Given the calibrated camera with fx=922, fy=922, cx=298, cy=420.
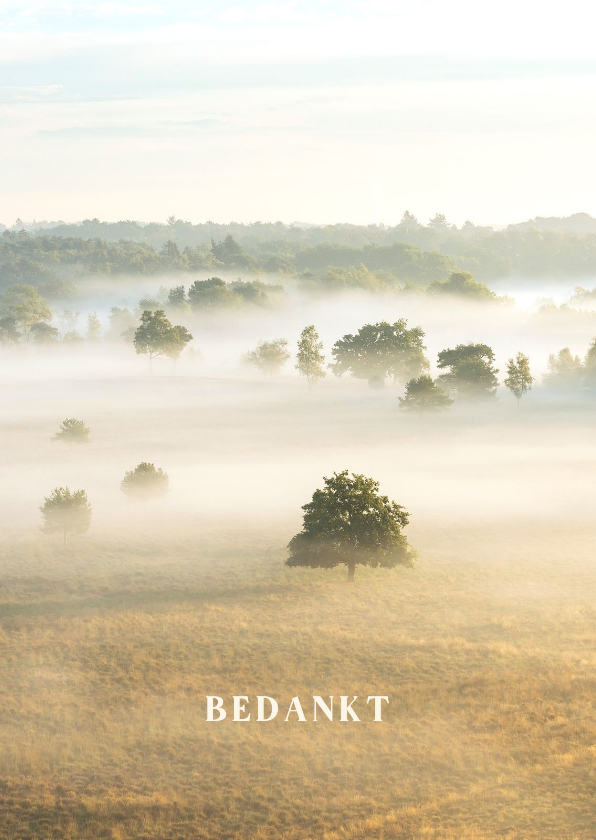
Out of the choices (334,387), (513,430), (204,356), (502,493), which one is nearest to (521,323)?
(204,356)

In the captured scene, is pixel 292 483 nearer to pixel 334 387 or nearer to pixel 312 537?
pixel 312 537

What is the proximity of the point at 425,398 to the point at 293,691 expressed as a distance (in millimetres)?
64842

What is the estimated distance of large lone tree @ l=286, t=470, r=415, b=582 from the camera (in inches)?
1970

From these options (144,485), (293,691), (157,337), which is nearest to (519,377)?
(157,337)

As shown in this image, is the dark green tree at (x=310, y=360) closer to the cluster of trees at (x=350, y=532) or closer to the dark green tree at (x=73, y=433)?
the dark green tree at (x=73, y=433)

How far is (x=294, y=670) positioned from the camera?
125ft

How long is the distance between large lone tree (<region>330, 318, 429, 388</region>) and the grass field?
162 ft

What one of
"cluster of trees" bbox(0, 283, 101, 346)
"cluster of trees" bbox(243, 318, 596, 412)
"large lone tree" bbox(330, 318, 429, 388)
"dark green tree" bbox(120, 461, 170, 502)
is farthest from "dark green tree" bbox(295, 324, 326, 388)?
"cluster of trees" bbox(0, 283, 101, 346)

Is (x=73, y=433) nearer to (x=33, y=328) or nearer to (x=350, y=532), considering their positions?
(x=350, y=532)

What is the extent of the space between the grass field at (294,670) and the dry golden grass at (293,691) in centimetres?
10

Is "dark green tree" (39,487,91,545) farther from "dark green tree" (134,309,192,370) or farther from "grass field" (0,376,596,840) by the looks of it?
"dark green tree" (134,309,192,370)

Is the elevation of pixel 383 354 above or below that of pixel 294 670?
above

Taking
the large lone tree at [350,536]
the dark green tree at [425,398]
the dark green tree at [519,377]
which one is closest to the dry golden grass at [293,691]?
the large lone tree at [350,536]

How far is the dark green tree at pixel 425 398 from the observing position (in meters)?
98.3
